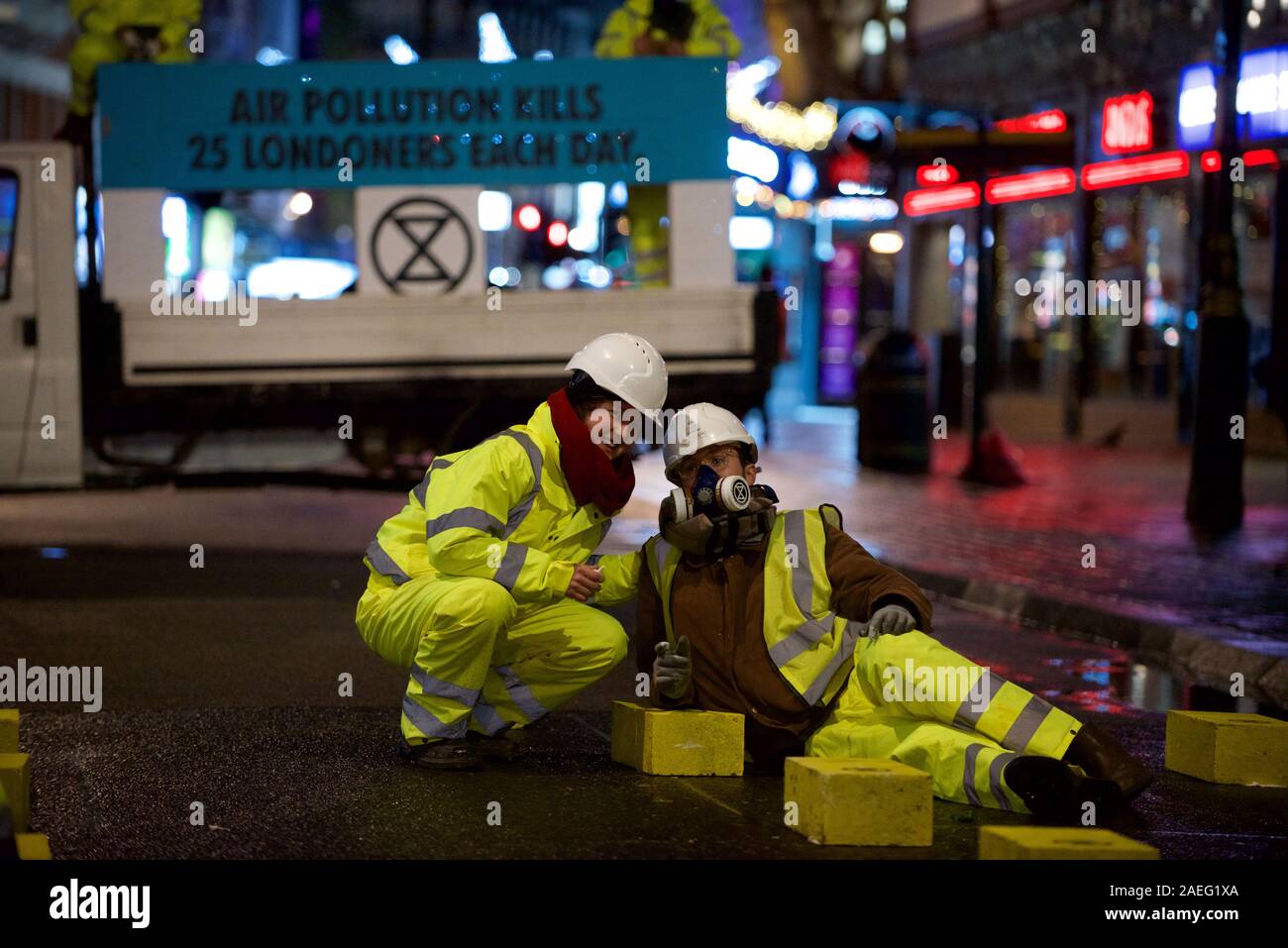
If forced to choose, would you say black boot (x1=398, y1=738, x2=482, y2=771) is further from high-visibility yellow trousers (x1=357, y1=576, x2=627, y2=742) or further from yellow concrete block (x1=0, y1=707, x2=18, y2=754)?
yellow concrete block (x1=0, y1=707, x2=18, y2=754)

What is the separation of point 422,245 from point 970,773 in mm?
7051

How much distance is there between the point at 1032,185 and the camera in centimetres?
2492

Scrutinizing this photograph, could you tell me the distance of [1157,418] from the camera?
22391mm

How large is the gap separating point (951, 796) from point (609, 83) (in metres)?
6.91

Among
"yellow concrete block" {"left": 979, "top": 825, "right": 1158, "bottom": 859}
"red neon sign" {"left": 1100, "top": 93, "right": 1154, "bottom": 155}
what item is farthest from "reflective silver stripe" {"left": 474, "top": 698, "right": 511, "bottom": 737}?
"red neon sign" {"left": 1100, "top": 93, "right": 1154, "bottom": 155}

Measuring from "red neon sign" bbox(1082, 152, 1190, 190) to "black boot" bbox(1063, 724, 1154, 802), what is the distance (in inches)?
695

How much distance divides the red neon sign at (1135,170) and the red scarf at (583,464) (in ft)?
57.0

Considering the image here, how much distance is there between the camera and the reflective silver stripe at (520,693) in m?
6.15

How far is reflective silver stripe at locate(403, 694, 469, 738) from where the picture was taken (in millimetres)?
5849

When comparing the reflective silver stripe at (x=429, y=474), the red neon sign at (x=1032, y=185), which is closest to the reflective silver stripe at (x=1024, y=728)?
the reflective silver stripe at (x=429, y=474)

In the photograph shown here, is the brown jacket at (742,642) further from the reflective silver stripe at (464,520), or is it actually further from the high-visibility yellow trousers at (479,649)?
the reflective silver stripe at (464,520)

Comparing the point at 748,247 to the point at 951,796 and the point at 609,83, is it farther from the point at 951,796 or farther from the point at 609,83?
the point at 951,796

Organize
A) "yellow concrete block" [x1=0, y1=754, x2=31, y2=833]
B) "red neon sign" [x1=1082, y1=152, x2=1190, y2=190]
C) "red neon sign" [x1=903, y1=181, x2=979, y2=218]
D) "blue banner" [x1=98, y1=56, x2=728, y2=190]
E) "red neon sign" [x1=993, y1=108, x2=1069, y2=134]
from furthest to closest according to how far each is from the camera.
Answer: "red neon sign" [x1=903, y1=181, x2=979, y2=218]
"red neon sign" [x1=1082, y1=152, x2=1190, y2=190]
"red neon sign" [x1=993, y1=108, x2=1069, y2=134]
"blue banner" [x1=98, y1=56, x2=728, y2=190]
"yellow concrete block" [x1=0, y1=754, x2=31, y2=833]
